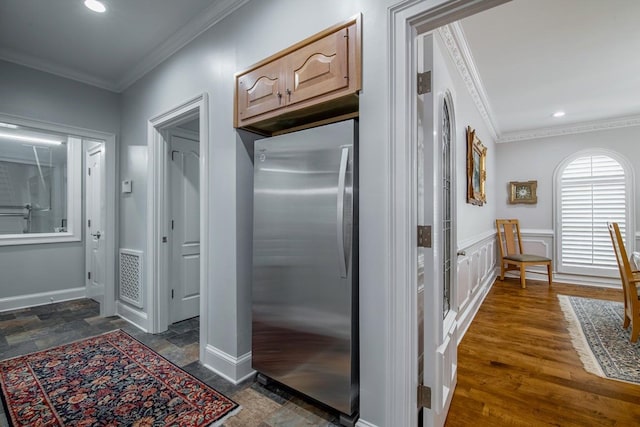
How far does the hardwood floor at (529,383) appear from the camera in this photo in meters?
1.67

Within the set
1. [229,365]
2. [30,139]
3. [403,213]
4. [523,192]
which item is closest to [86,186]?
[30,139]

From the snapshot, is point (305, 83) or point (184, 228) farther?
point (184, 228)

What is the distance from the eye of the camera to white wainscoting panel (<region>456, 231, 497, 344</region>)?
2.65 m

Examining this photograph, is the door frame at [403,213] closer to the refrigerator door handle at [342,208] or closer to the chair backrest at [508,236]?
the refrigerator door handle at [342,208]

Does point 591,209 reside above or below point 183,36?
below

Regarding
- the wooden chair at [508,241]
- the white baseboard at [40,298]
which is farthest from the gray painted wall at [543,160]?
the white baseboard at [40,298]

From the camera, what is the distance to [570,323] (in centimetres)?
310

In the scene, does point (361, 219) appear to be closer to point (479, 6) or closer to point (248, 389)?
point (479, 6)

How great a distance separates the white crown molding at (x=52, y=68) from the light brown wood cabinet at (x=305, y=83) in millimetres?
2413

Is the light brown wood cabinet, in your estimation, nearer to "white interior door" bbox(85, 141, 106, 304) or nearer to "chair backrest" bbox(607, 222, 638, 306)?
"white interior door" bbox(85, 141, 106, 304)

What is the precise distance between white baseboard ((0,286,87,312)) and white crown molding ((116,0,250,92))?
2927mm

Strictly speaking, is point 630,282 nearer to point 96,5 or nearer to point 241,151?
point 241,151

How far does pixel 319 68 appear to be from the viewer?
1.58 meters

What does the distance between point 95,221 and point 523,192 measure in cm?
691
